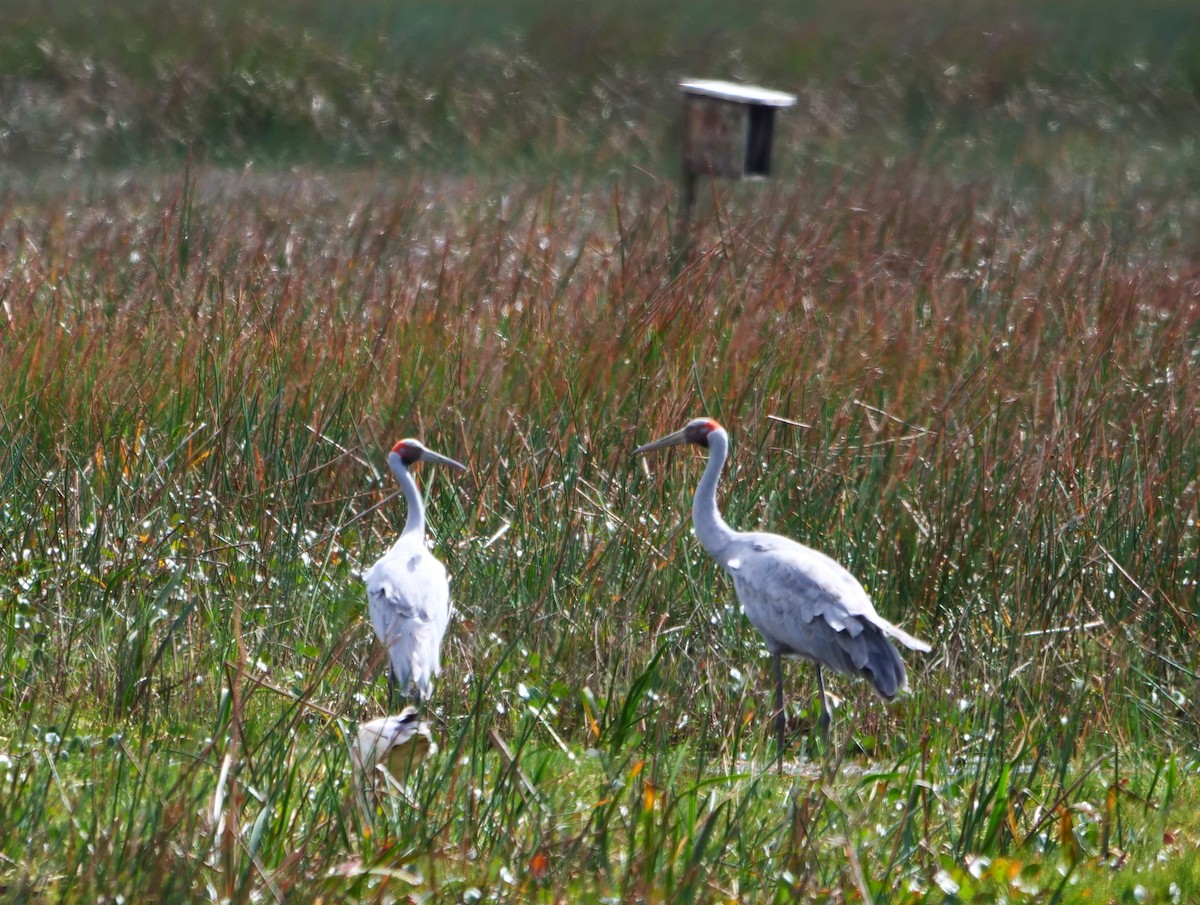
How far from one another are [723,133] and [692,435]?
11.6ft

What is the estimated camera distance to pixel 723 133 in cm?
772

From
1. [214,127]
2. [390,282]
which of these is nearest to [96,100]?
[214,127]

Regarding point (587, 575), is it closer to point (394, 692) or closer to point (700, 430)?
point (700, 430)

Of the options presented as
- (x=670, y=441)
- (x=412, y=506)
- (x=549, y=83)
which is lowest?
(x=549, y=83)

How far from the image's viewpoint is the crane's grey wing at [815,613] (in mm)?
3738

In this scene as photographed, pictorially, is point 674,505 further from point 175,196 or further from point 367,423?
point 175,196

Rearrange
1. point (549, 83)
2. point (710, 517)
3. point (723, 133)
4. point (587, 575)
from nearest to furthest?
point (710, 517)
point (587, 575)
point (723, 133)
point (549, 83)

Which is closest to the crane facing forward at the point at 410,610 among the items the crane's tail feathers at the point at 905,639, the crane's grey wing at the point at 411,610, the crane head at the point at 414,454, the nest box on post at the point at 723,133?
the crane's grey wing at the point at 411,610

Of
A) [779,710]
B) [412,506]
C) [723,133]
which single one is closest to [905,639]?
[779,710]

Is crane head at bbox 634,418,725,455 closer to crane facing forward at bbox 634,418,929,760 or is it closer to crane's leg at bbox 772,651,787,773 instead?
crane facing forward at bbox 634,418,929,760

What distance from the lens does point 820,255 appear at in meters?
6.27

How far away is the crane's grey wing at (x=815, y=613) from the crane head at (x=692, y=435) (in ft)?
1.58

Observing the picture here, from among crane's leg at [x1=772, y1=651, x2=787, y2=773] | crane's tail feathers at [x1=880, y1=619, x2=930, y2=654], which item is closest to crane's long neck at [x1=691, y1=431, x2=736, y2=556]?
crane's leg at [x1=772, y1=651, x2=787, y2=773]

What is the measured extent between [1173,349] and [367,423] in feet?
9.33
